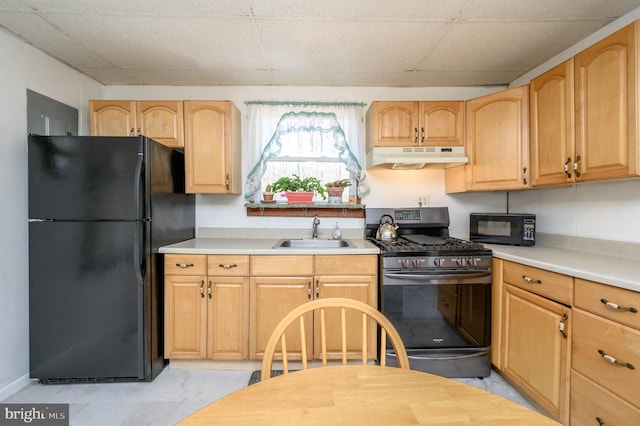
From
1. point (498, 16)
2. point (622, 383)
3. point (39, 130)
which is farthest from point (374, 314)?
point (39, 130)

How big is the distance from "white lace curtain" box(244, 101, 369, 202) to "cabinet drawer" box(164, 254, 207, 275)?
82cm

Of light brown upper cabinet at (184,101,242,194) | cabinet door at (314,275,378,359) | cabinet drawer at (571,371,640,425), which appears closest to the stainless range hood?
cabinet door at (314,275,378,359)

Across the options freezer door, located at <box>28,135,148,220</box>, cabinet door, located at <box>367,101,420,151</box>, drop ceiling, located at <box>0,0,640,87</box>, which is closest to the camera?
drop ceiling, located at <box>0,0,640,87</box>

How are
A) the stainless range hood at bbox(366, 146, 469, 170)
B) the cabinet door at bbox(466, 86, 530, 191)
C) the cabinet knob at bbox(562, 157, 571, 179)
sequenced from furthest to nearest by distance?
the stainless range hood at bbox(366, 146, 469, 170), the cabinet door at bbox(466, 86, 530, 191), the cabinet knob at bbox(562, 157, 571, 179)

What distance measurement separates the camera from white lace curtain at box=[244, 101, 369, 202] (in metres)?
2.82

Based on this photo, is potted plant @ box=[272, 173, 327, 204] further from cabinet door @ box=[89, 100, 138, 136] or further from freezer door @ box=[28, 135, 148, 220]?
cabinet door @ box=[89, 100, 138, 136]

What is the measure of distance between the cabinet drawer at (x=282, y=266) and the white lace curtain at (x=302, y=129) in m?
0.83

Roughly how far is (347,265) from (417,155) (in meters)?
1.06

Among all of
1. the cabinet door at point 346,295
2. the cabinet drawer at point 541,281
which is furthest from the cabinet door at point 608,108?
the cabinet door at point 346,295

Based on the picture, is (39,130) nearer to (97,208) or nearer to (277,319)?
(97,208)

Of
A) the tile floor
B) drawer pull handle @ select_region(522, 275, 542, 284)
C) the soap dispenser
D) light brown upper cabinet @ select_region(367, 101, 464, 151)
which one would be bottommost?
the tile floor

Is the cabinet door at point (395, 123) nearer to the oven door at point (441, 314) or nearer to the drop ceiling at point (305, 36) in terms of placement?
the drop ceiling at point (305, 36)

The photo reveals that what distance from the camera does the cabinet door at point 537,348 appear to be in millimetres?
1578

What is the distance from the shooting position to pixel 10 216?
197 centimetres
